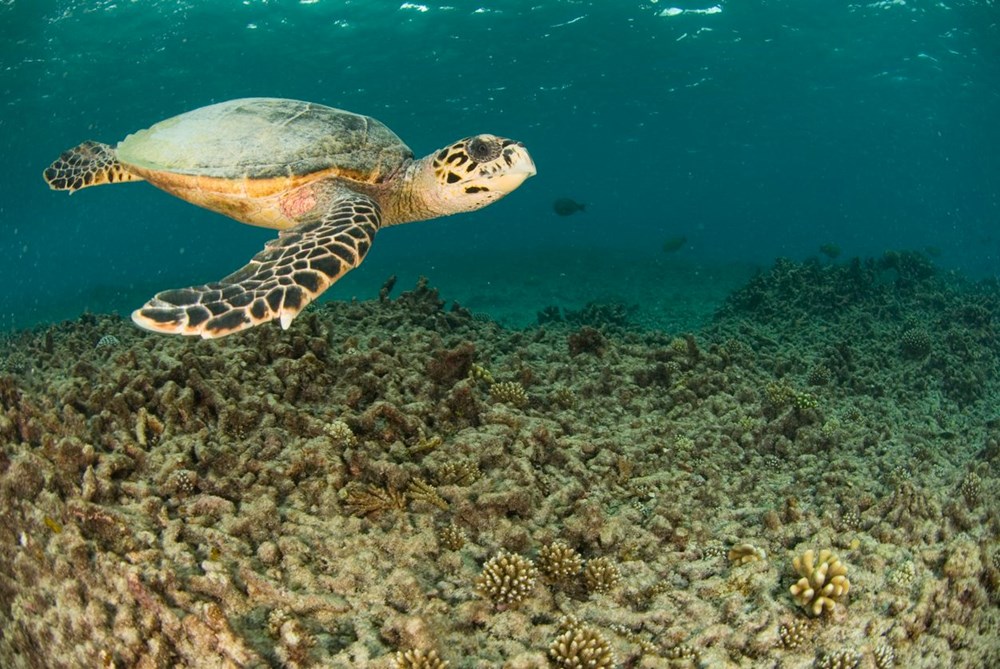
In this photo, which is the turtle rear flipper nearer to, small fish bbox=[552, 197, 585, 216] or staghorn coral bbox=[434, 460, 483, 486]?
staghorn coral bbox=[434, 460, 483, 486]

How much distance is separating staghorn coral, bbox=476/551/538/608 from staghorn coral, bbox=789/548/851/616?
1.62 metres

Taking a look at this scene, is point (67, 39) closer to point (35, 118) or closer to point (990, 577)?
point (35, 118)

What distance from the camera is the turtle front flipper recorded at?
390cm

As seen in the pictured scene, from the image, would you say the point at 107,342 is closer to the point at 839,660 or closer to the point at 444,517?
the point at 444,517

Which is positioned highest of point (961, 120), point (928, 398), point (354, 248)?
point (354, 248)

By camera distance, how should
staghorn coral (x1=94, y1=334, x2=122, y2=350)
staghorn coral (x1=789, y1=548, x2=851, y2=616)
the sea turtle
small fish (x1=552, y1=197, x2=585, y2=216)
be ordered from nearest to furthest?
1. staghorn coral (x1=789, y1=548, x2=851, y2=616)
2. the sea turtle
3. staghorn coral (x1=94, y1=334, x2=122, y2=350)
4. small fish (x1=552, y1=197, x2=585, y2=216)

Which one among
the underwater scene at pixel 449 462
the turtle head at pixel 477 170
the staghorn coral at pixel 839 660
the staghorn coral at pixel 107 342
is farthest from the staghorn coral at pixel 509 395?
the staghorn coral at pixel 107 342

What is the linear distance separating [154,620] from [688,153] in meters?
67.6

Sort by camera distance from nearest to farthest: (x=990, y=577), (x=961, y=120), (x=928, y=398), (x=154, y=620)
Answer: (x=154, y=620)
(x=990, y=577)
(x=928, y=398)
(x=961, y=120)

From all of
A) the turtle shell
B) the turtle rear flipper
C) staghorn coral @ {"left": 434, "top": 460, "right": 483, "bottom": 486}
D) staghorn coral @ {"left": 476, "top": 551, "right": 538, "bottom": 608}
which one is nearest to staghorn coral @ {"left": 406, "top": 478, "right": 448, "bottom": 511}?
staghorn coral @ {"left": 434, "top": 460, "right": 483, "bottom": 486}

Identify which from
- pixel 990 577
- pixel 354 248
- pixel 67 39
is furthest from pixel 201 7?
pixel 990 577

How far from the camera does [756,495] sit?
4.76m

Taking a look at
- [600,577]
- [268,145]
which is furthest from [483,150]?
[600,577]

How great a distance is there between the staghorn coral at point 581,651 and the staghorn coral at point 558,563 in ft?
1.61
